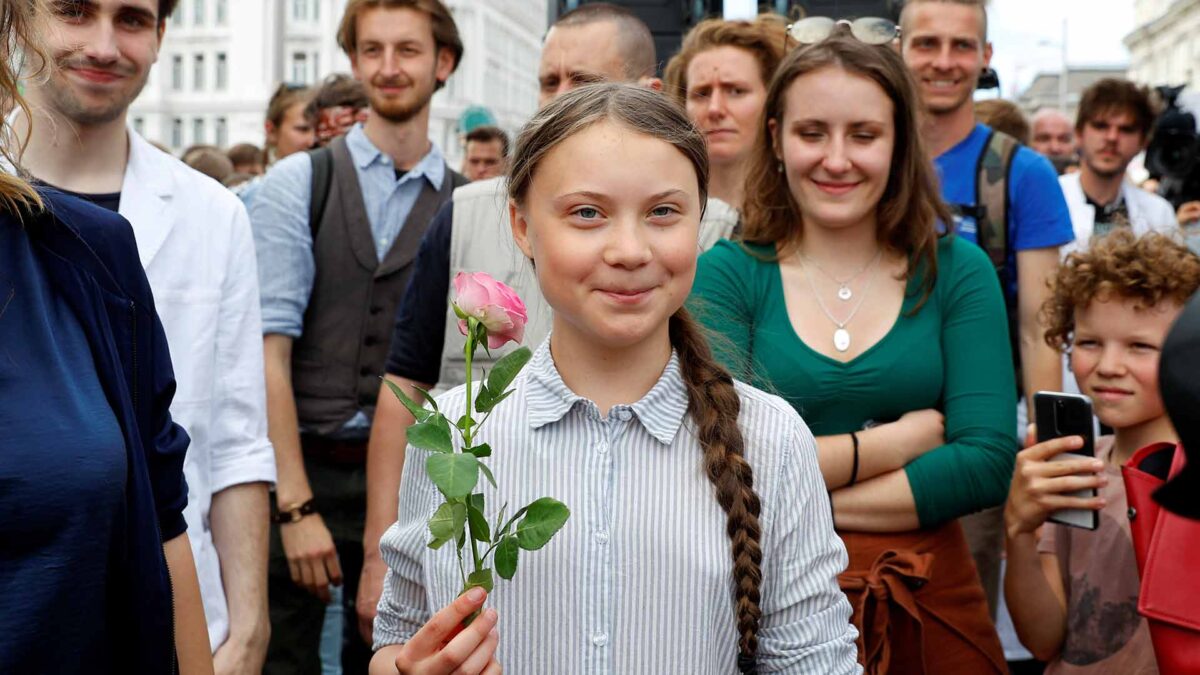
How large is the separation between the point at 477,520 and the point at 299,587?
2.77m

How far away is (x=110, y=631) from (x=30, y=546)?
0.23m

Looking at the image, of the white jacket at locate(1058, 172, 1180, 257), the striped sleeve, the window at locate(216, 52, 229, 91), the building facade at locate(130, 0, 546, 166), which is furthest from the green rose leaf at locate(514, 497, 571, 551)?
the window at locate(216, 52, 229, 91)

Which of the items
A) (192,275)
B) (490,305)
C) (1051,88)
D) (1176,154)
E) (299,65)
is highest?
(299,65)

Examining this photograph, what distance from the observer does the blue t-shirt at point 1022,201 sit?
4.13 m

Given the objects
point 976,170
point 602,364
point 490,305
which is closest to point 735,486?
point 602,364

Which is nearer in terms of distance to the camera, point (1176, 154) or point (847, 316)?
point (847, 316)

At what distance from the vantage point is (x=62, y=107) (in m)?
3.07

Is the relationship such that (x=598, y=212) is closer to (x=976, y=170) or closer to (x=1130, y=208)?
(x=976, y=170)

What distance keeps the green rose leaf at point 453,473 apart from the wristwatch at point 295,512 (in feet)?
8.00

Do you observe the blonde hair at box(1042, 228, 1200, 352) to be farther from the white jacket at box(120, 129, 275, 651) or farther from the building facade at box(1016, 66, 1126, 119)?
the building facade at box(1016, 66, 1126, 119)

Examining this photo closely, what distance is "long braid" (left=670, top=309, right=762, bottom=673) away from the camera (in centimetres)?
220

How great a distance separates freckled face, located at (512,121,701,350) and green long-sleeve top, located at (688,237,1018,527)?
0.76m

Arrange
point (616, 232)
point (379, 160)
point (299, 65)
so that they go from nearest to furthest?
point (616, 232) < point (379, 160) < point (299, 65)

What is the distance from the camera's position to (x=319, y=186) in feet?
14.8
